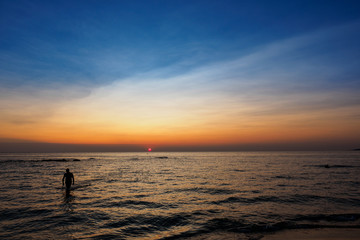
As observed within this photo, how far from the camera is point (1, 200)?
20828 millimetres

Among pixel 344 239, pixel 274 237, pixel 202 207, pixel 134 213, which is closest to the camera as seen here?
pixel 344 239

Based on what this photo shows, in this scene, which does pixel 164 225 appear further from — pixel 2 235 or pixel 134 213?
pixel 2 235

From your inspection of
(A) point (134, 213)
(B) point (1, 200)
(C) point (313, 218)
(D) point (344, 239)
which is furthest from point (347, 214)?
(B) point (1, 200)

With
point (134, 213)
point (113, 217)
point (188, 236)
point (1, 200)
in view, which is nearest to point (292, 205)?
point (188, 236)

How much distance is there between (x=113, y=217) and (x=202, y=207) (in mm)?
7276

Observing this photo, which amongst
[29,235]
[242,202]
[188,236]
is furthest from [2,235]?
[242,202]

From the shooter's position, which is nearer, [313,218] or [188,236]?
[188,236]

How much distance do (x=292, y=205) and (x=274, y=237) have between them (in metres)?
8.75

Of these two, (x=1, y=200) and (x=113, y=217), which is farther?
(x=1, y=200)

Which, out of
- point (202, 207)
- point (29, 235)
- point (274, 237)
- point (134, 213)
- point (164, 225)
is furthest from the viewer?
point (202, 207)

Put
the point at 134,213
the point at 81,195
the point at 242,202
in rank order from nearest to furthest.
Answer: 1. the point at 134,213
2. the point at 242,202
3. the point at 81,195

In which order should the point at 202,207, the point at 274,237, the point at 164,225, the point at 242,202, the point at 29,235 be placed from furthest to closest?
the point at 242,202, the point at 202,207, the point at 164,225, the point at 29,235, the point at 274,237

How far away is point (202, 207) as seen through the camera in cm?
1802

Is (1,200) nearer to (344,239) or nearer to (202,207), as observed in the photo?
(202,207)
